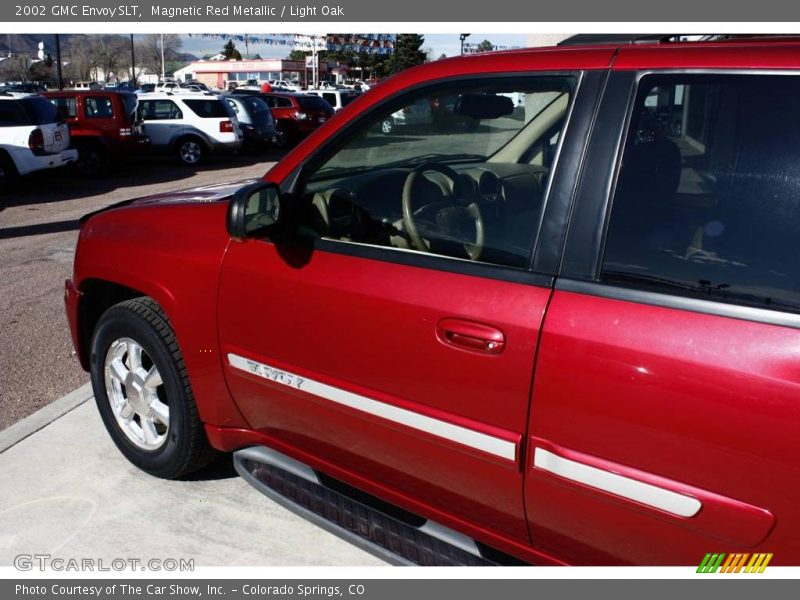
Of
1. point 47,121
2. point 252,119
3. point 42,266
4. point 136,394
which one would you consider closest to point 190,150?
point 252,119

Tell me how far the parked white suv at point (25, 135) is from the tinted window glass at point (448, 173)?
11029 millimetres

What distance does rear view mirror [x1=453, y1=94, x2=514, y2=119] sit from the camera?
8.15ft

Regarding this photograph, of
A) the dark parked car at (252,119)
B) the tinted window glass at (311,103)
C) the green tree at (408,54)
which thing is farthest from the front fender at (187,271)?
the green tree at (408,54)

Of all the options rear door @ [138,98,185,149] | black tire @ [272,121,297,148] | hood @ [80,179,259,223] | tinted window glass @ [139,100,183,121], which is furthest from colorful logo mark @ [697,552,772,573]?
black tire @ [272,121,297,148]

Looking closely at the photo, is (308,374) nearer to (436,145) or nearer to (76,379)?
(436,145)

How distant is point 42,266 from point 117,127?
8.90 m

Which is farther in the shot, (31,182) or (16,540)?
(31,182)

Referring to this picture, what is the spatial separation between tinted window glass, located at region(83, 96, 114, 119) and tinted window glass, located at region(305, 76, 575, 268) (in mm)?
13977

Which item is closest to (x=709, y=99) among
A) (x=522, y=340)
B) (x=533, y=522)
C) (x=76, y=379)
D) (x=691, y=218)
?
(x=691, y=218)

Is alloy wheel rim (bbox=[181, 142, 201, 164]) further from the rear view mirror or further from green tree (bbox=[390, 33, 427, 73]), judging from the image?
the rear view mirror

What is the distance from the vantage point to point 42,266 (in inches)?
291

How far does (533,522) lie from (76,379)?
3443 millimetres

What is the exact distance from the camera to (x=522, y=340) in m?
2.02

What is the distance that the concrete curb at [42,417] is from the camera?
12.3 feet
